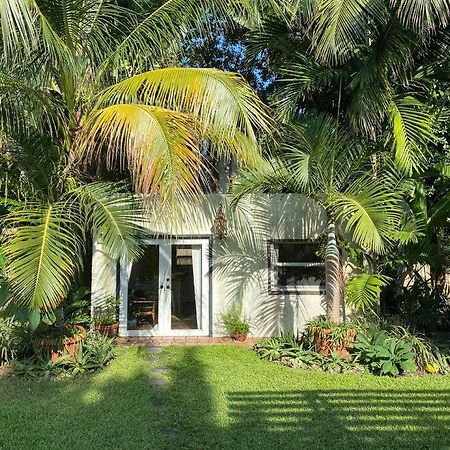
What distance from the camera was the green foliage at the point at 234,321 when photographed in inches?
370

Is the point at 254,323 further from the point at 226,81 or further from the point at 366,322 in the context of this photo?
the point at 226,81

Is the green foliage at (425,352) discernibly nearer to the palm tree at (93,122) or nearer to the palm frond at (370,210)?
the palm frond at (370,210)

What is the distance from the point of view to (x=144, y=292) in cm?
988

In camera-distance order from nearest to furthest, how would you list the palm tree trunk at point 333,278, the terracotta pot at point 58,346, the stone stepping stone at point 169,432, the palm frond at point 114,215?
1. the stone stepping stone at point 169,432
2. the palm frond at point 114,215
3. the terracotta pot at point 58,346
4. the palm tree trunk at point 333,278

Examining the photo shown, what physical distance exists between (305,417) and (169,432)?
1.55 metres

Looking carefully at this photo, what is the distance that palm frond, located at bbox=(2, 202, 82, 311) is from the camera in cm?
486

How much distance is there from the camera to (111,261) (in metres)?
9.68

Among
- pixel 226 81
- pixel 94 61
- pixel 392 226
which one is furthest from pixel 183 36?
pixel 392 226

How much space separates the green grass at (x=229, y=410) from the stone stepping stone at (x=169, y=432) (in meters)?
0.06

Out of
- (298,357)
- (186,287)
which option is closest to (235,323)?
(186,287)

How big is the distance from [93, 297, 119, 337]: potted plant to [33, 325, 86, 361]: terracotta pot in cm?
214

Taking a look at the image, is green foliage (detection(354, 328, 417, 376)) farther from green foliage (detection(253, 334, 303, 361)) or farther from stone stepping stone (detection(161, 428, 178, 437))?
stone stepping stone (detection(161, 428, 178, 437))

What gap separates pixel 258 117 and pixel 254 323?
568 centimetres

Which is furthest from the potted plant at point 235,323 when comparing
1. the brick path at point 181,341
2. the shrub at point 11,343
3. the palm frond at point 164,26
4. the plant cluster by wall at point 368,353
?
the palm frond at point 164,26
